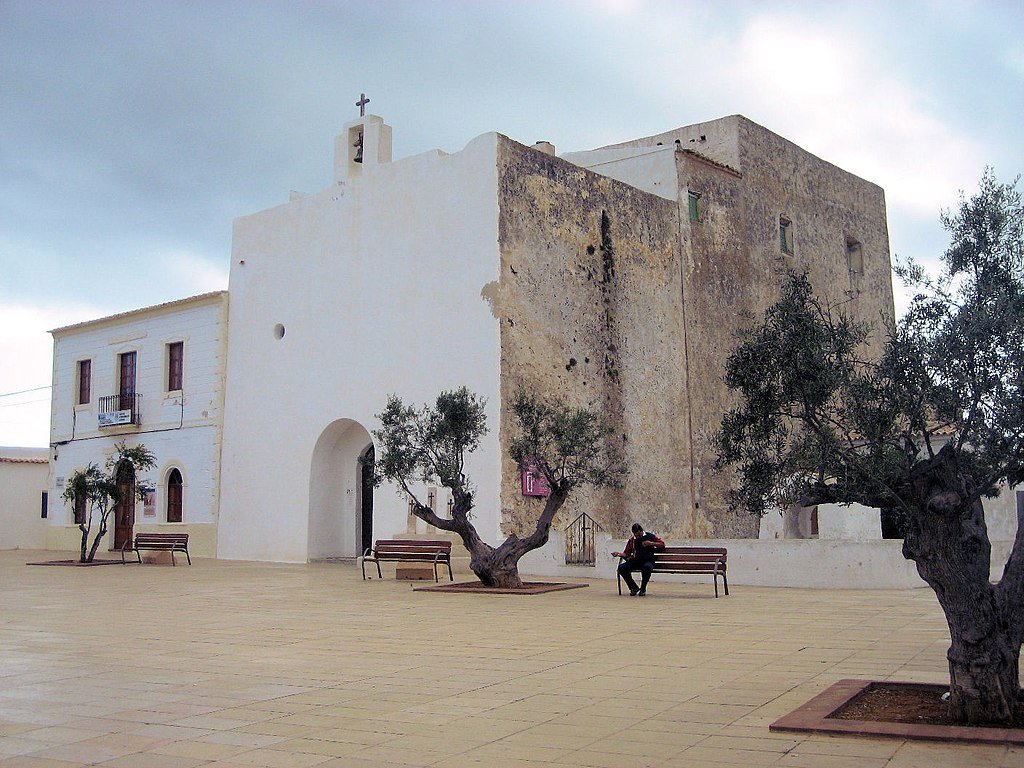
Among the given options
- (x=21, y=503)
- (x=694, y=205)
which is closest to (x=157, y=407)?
(x=21, y=503)

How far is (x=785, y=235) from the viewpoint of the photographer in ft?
96.0

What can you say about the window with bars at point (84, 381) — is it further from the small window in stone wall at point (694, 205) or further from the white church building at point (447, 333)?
the small window in stone wall at point (694, 205)

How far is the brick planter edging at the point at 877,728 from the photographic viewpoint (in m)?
5.30

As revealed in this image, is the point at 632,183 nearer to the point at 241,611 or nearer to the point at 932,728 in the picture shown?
the point at 241,611

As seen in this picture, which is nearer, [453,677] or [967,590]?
[967,590]

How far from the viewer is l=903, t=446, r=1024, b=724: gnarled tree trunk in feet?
18.9

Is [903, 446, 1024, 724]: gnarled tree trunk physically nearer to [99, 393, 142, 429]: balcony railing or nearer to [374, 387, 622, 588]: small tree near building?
[374, 387, 622, 588]: small tree near building

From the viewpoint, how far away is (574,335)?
21.9 meters

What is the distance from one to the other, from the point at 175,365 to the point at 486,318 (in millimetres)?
11141

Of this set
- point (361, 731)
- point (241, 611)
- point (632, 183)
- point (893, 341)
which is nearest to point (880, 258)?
point (632, 183)

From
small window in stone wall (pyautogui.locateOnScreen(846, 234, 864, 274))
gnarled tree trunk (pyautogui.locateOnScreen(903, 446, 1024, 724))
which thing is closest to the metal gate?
gnarled tree trunk (pyautogui.locateOnScreen(903, 446, 1024, 724))

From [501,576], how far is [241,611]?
14.7 ft

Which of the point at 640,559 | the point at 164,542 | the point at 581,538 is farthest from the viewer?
the point at 164,542

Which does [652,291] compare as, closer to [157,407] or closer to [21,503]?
[157,407]
